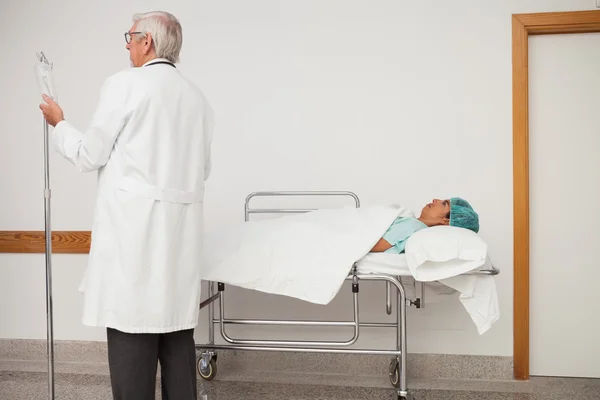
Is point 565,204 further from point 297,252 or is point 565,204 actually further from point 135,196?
point 135,196

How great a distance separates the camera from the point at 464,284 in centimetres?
253

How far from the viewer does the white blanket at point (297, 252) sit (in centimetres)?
255

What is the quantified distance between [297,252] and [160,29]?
42.7 inches

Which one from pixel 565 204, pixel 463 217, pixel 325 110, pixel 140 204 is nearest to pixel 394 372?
pixel 463 217

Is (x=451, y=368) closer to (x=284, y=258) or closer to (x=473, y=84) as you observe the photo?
(x=284, y=258)

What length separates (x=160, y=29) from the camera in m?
2.10

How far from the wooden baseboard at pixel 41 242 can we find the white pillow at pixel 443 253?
83.0 inches

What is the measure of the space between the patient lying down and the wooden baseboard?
6.34 feet

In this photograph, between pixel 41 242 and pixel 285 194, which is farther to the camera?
pixel 41 242

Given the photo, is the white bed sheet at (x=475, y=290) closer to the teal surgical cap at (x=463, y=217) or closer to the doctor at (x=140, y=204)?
the teal surgical cap at (x=463, y=217)

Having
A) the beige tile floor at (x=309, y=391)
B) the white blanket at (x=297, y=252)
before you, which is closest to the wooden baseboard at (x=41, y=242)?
the beige tile floor at (x=309, y=391)

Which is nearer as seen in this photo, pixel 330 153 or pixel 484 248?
pixel 484 248

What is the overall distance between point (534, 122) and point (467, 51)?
1.80ft

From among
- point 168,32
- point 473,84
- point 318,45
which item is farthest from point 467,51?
point 168,32
